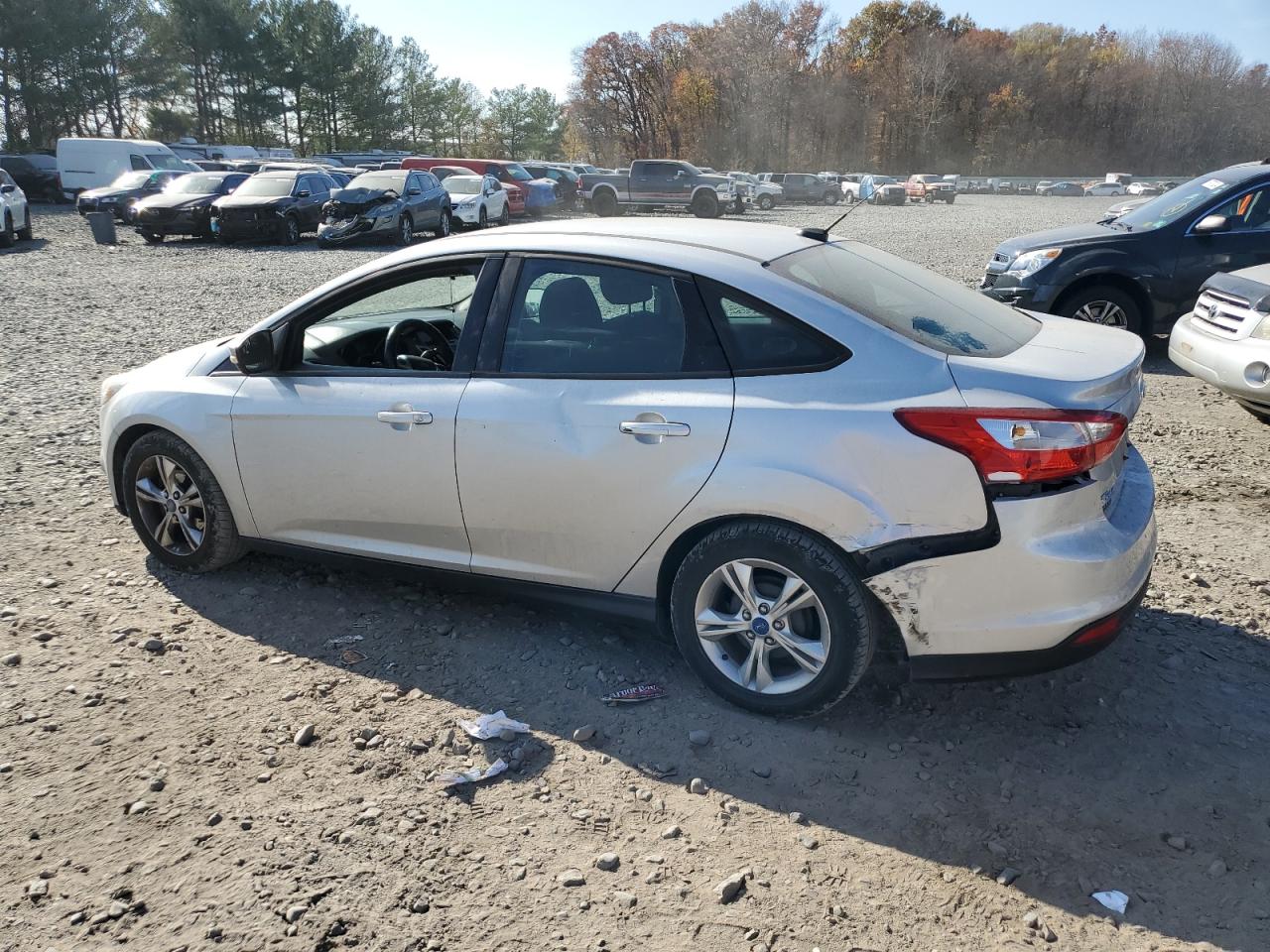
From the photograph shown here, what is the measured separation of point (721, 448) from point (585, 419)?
52 cm

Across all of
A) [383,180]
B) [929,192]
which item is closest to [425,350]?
[383,180]

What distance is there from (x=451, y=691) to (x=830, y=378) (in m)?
1.78

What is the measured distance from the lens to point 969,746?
3.37 meters

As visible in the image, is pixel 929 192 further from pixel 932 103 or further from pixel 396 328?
pixel 396 328

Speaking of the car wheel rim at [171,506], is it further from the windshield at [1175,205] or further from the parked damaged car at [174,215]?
the parked damaged car at [174,215]

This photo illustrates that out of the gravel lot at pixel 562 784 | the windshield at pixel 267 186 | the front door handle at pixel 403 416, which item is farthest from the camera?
the windshield at pixel 267 186

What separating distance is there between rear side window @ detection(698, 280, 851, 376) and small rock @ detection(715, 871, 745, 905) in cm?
156

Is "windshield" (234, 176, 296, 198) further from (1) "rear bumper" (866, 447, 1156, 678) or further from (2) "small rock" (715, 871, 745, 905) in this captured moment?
(2) "small rock" (715, 871, 745, 905)

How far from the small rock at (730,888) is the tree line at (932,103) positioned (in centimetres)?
8708

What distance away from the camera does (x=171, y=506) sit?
15.1 ft

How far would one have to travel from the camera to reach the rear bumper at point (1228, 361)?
6.29 m

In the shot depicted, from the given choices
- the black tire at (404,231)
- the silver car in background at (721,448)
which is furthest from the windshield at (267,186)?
the silver car in background at (721,448)

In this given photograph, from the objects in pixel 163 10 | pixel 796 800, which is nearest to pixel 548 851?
pixel 796 800

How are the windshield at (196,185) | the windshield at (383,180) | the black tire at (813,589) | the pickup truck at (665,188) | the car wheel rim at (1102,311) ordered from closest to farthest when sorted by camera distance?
1. the black tire at (813,589)
2. the car wheel rim at (1102,311)
3. the windshield at (383,180)
4. the windshield at (196,185)
5. the pickup truck at (665,188)
